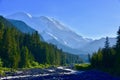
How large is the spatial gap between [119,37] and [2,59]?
123ft

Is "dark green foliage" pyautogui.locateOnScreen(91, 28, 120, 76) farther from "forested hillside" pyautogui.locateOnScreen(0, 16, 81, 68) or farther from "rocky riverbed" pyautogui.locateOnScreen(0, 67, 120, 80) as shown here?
"forested hillside" pyautogui.locateOnScreen(0, 16, 81, 68)

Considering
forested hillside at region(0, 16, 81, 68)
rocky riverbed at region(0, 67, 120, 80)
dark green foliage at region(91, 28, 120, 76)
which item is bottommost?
rocky riverbed at region(0, 67, 120, 80)

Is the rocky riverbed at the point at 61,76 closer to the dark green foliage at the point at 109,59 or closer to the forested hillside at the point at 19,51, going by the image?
the dark green foliage at the point at 109,59

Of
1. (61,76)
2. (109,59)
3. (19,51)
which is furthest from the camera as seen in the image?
(19,51)

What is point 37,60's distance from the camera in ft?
530

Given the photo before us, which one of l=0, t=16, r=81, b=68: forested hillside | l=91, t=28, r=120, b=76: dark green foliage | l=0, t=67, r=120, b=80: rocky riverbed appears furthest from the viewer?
l=0, t=16, r=81, b=68: forested hillside

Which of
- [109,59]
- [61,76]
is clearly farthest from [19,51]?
[61,76]

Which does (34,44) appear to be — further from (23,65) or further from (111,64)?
(111,64)

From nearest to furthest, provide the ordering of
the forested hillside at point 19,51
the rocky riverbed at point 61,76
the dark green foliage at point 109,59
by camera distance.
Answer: the rocky riverbed at point 61,76 → the dark green foliage at point 109,59 → the forested hillside at point 19,51

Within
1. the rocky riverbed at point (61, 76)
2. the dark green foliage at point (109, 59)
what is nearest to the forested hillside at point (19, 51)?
the dark green foliage at point (109, 59)

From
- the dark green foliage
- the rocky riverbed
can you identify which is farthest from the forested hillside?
the rocky riverbed

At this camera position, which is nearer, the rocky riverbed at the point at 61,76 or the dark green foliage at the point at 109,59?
the rocky riverbed at the point at 61,76

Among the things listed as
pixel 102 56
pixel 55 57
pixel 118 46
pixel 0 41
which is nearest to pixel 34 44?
pixel 55 57

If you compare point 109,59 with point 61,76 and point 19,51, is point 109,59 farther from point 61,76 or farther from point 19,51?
point 19,51
